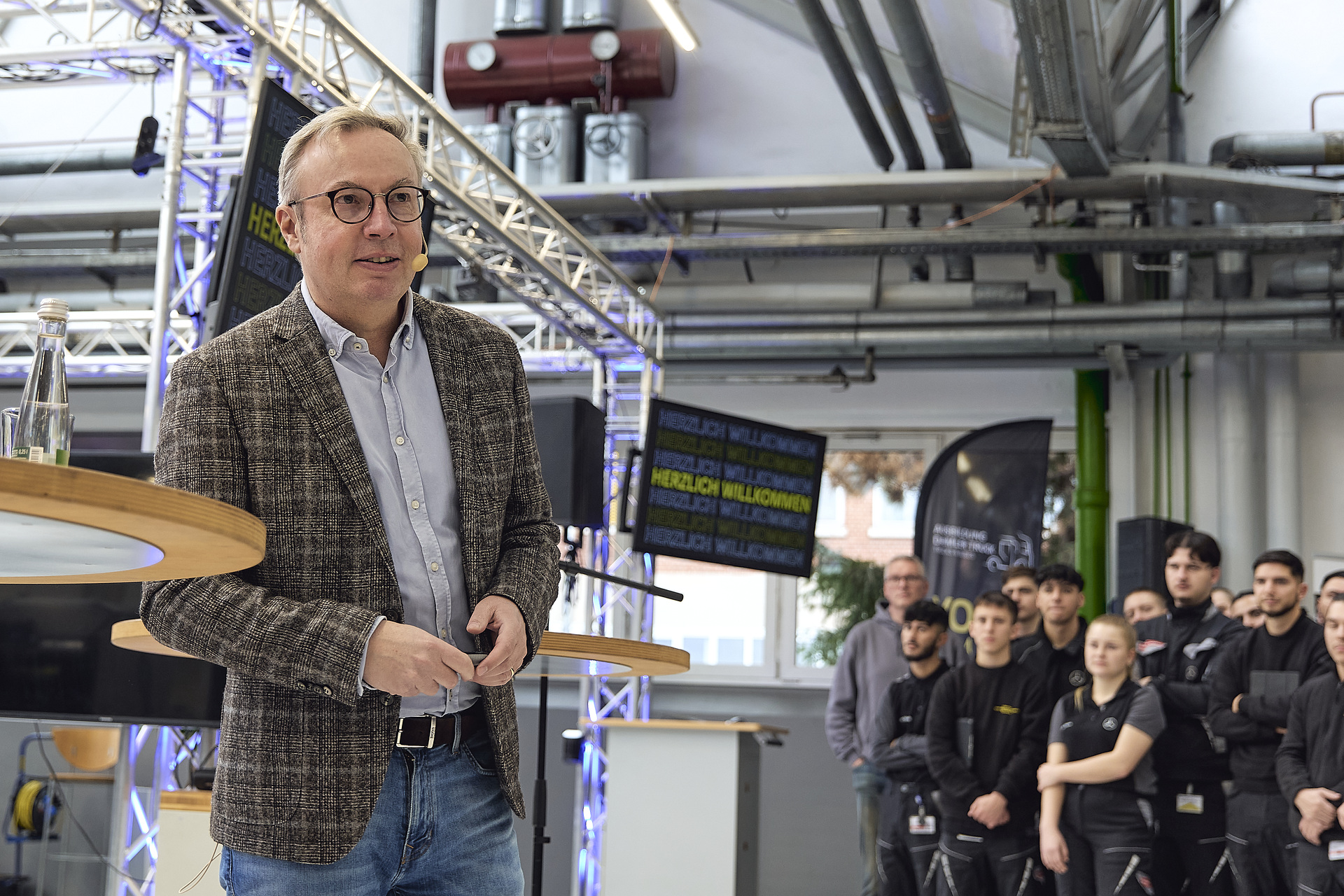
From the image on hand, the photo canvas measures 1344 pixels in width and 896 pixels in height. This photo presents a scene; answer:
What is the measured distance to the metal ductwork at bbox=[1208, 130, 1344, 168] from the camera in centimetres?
658

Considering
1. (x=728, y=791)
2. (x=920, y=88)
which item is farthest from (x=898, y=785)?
(x=920, y=88)

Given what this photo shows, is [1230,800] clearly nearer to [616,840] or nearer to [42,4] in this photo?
[616,840]

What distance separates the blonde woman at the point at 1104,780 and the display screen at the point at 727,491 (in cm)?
194

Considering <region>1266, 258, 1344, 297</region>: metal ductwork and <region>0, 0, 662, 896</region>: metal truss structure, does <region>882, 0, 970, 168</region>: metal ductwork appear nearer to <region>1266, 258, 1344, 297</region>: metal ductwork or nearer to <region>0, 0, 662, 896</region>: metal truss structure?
<region>0, 0, 662, 896</region>: metal truss structure

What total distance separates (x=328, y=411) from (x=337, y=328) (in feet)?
0.32

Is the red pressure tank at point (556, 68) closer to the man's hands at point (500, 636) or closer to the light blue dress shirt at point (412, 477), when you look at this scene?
the light blue dress shirt at point (412, 477)

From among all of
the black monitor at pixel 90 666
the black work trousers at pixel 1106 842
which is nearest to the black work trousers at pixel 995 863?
the black work trousers at pixel 1106 842

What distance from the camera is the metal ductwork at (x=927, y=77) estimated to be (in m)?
5.50

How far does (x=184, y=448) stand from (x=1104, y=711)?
3.80 meters

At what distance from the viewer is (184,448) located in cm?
107

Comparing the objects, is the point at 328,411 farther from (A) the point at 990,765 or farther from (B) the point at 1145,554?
(B) the point at 1145,554

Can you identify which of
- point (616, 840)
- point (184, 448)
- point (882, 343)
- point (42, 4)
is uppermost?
point (42, 4)

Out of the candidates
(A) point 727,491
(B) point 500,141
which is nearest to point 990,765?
(A) point 727,491

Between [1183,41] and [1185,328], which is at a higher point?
[1183,41]
